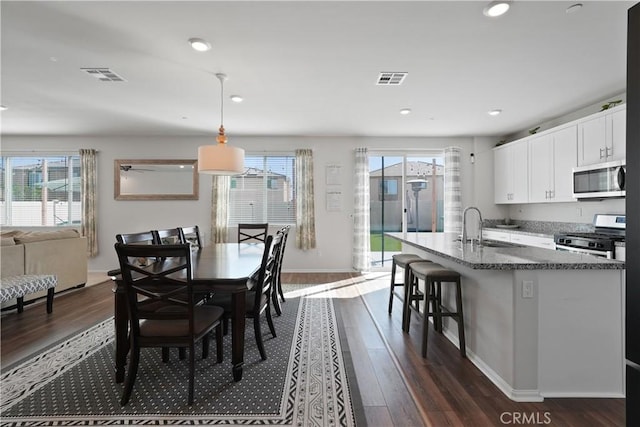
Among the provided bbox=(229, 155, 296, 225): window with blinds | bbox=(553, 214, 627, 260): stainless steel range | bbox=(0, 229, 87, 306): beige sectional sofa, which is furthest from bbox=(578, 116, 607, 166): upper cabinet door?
bbox=(0, 229, 87, 306): beige sectional sofa

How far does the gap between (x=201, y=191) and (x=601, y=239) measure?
5.98 meters

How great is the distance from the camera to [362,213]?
592 cm

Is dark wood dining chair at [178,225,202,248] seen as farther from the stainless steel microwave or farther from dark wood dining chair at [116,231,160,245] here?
the stainless steel microwave

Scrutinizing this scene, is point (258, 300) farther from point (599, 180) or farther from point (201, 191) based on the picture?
point (201, 191)

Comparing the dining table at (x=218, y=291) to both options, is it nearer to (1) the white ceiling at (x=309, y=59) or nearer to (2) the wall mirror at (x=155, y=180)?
(1) the white ceiling at (x=309, y=59)

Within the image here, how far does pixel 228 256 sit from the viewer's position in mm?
3045

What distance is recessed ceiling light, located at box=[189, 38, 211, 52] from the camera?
8.69 feet

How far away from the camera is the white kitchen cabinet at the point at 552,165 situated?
4203mm

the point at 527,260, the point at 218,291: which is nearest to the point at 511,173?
the point at 527,260

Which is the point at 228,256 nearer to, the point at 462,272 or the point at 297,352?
the point at 297,352

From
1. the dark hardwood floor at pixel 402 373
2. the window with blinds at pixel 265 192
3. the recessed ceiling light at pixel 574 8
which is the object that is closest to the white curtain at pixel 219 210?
the window with blinds at pixel 265 192

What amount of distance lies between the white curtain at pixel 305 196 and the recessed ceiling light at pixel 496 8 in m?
3.95

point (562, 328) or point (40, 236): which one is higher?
point (40, 236)

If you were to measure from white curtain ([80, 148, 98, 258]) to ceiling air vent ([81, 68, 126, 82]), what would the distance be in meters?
3.11
